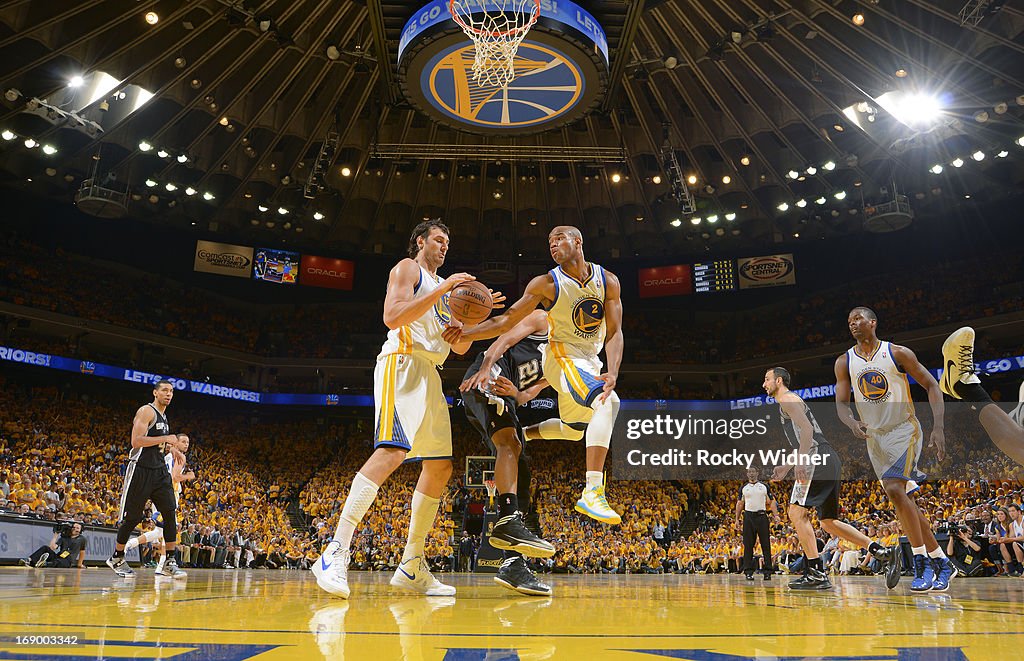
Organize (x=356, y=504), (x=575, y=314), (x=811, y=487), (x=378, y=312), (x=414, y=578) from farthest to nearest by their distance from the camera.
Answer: (x=378, y=312), (x=811, y=487), (x=575, y=314), (x=414, y=578), (x=356, y=504)

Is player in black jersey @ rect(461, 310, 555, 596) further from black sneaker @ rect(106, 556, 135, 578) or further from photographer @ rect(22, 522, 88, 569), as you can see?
photographer @ rect(22, 522, 88, 569)

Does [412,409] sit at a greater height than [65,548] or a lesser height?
greater

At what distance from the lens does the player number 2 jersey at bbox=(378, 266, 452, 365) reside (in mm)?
4766

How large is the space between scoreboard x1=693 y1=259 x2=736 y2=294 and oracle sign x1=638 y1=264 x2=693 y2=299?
0.30 m

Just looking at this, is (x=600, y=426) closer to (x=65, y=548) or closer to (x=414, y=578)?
(x=414, y=578)

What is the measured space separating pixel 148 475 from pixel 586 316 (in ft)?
18.2

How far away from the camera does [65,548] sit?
11688 millimetres

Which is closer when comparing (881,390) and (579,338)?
(579,338)

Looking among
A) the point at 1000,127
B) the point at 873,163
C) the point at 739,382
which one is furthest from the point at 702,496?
the point at 1000,127

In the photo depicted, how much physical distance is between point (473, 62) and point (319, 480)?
53.4 ft

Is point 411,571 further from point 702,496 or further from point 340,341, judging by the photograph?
point 340,341

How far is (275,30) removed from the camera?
14906 millimetres

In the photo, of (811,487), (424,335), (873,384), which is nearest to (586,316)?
(424,335)

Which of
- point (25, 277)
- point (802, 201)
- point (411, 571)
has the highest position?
point (802, 201)
